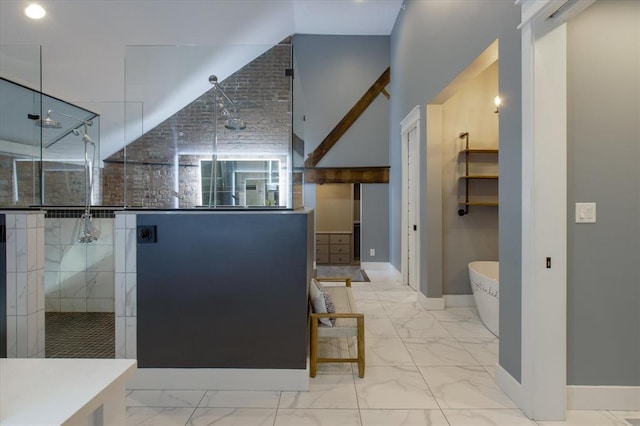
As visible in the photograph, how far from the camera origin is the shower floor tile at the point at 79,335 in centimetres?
269

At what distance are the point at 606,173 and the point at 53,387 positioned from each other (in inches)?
102

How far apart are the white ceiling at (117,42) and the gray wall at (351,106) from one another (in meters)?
1.59

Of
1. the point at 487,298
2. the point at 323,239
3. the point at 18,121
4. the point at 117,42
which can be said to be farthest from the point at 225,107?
the point at 323,239

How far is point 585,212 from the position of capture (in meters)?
1.92

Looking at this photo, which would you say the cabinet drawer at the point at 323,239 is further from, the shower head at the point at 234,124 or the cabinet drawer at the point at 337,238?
the shower head at the point at 234,124

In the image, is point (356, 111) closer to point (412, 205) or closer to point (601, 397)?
point (412, 205)

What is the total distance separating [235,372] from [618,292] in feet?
7.75

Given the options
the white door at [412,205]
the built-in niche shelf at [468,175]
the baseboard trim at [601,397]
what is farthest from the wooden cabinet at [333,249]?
the baseboard trim at [601,397]

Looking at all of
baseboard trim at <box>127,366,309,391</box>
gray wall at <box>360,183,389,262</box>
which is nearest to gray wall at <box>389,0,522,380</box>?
baseboard trim at <box>127,366,309,391</box>

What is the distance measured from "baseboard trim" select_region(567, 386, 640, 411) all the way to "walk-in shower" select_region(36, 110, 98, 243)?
4168 mm

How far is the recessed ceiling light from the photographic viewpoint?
112 inches

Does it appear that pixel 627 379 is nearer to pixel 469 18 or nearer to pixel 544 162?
pixel 544 162

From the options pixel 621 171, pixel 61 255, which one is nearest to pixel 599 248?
pixel 621 171

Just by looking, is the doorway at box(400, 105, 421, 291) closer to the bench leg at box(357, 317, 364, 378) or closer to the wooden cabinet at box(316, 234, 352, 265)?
the bench leg at box(357, 317, 364, 378)
